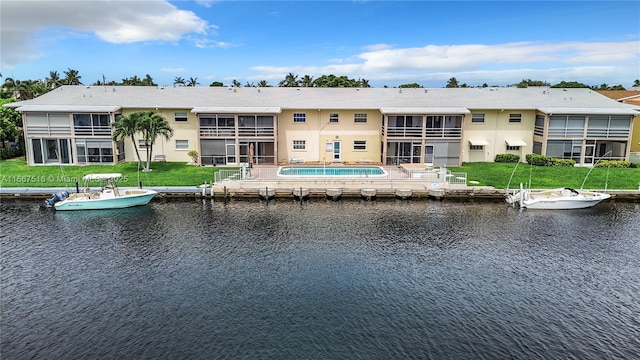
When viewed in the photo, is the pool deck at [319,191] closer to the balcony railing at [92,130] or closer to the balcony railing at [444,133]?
the balcony railing at [444,133]

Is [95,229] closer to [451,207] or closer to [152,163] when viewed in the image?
[152,163]

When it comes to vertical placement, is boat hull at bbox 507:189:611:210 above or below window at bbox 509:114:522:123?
below

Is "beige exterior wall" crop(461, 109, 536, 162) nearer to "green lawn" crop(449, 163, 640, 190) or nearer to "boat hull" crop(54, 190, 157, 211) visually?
"green lawn" crop(449, 163, 640, 190)

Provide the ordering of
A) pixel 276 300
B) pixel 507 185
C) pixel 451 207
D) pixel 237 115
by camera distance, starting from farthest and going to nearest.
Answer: pixel 237 115 → pixel 507 185 → pixel 451 207 → pixel 276 300

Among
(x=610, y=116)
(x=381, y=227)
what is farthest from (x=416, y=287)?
(x=610, y=116)

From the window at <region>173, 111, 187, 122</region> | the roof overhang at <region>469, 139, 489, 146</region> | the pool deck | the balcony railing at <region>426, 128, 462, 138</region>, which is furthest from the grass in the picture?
the window at <region>173, 111, 187, 122</region>

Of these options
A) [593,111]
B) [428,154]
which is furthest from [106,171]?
[593,111]

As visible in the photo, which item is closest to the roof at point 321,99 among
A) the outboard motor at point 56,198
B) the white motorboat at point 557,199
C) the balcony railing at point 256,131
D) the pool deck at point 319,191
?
the balcony railing at point 256,131
